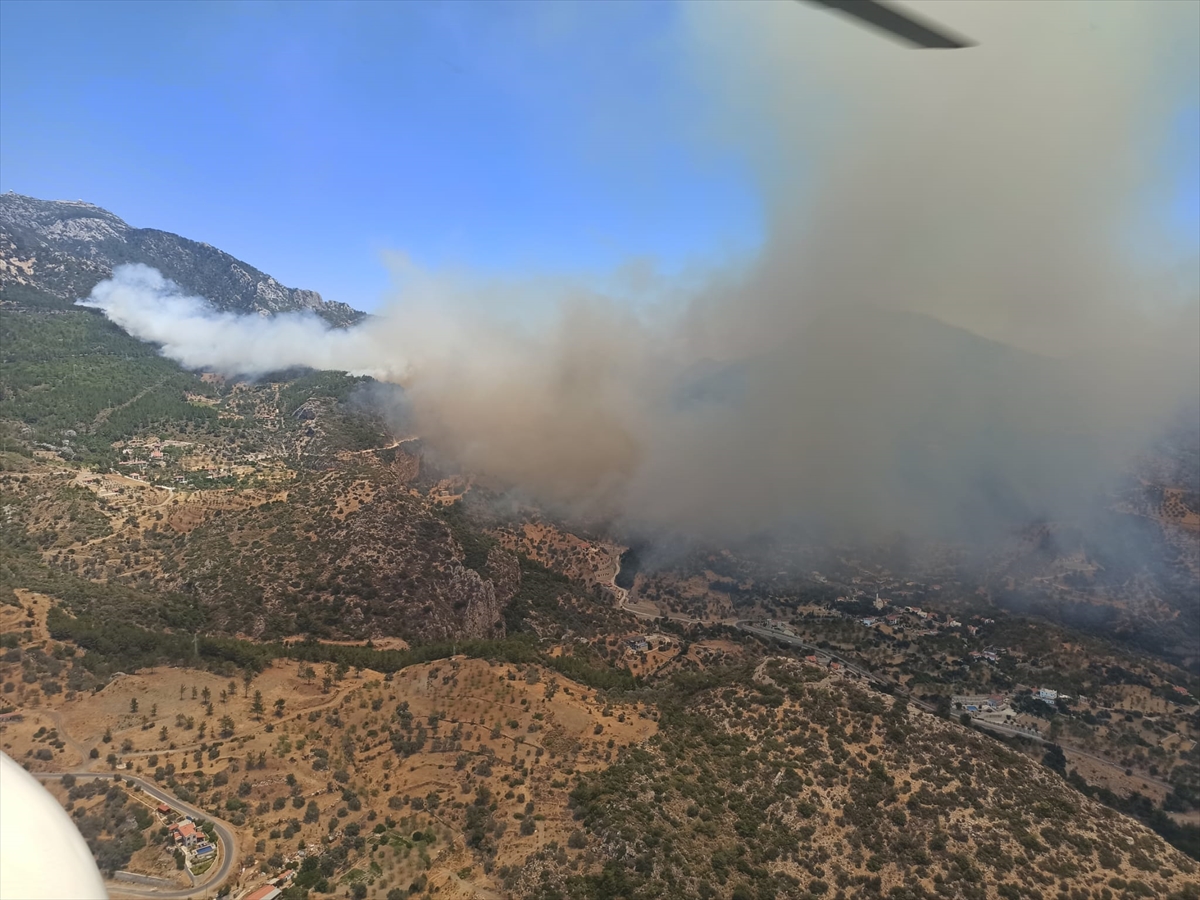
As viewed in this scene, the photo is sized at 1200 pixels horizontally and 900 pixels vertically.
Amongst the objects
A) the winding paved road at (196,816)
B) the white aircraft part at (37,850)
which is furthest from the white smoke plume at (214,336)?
the white aircraft part at (37,850)

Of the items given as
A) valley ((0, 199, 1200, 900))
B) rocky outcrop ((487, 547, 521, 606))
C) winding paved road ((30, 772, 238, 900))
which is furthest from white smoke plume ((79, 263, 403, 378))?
winding paved road ((30, 772, 238, 900))

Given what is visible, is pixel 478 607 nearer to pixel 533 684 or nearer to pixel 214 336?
pixel 533 684

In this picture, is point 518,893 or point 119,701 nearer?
point 518,893

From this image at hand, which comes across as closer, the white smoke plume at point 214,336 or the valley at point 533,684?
the valley at point 533,684

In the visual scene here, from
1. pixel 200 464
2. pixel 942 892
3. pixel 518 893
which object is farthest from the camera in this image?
pixel 200 464

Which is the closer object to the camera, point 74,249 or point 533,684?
point 533,684

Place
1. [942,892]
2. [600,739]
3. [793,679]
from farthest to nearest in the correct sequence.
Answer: [793,679], [600,739], [942,892]

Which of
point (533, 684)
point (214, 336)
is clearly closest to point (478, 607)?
point (533, 684)

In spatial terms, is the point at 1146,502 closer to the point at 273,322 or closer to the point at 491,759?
the point at 491,759

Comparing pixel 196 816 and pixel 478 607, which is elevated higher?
pixel 196 816

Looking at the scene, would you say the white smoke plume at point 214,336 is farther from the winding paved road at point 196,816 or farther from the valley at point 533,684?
the winding paved road at point 196,816

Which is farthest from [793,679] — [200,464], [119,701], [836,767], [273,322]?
[273,322]
